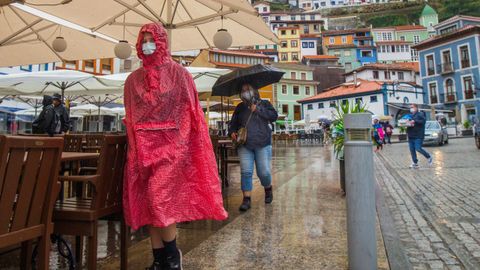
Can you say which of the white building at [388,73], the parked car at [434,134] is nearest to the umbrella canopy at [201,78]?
the parked car at [434,134]

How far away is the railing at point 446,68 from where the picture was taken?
41.1m

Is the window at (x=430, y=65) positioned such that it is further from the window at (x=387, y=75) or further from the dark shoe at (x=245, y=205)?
the dark shoe at (x=245, y=205)

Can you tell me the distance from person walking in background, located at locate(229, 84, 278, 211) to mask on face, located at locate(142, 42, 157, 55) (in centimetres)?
227

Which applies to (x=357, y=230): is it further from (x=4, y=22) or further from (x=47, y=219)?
(x=4, y=22)

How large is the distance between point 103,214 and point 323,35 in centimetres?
7802

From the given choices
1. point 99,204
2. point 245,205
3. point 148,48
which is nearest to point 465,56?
point 245,205

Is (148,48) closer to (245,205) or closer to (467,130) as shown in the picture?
(245,205)

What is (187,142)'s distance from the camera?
229 cm

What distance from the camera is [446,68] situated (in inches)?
1640

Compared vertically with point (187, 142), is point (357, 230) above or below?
below

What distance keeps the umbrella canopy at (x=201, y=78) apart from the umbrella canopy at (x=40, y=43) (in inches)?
31.9

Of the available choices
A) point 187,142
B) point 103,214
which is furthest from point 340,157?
point 103,214

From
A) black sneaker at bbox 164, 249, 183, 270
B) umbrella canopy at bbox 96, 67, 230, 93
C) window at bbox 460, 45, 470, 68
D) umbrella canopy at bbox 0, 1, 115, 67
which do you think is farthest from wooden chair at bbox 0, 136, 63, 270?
window at bbox 460, 45, 470, 68

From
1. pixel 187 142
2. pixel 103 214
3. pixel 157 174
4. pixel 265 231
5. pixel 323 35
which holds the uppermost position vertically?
pixel 323 35
